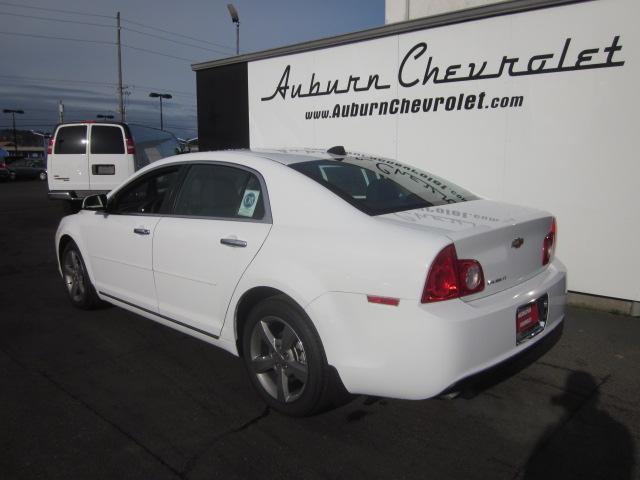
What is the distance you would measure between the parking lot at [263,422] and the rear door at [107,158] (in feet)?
25.1

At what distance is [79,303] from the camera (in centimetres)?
507

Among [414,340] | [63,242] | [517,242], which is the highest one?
[517,242]

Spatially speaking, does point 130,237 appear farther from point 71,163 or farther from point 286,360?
point 71,163

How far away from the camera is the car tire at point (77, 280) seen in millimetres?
4875

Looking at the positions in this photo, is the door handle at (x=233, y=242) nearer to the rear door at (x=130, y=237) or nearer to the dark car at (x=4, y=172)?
the rear door at (x=130, y=237)

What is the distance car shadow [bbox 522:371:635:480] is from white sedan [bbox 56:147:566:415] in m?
0.54

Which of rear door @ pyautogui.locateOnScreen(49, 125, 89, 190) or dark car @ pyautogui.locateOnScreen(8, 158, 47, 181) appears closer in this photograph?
rear door @ pyautogui.locateOnScreen(49, 125, 89, 190)

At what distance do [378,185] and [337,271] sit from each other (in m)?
0.84

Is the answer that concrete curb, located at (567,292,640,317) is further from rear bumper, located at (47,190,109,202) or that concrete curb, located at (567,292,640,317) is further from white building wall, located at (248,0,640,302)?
rear bumper, located at (47,190,109,202)

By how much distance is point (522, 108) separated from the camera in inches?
214

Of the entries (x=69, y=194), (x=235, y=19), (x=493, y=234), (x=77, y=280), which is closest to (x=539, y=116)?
(x=493, y=234)

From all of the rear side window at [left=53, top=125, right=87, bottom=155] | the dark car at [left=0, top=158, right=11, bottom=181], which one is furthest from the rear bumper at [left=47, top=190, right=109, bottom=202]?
the dark car at [left=0, top=158, right=11, bottom=181]

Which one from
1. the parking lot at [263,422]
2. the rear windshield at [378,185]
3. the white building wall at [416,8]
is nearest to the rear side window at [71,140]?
the white building wall at [416,8]

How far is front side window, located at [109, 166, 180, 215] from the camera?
404cm
